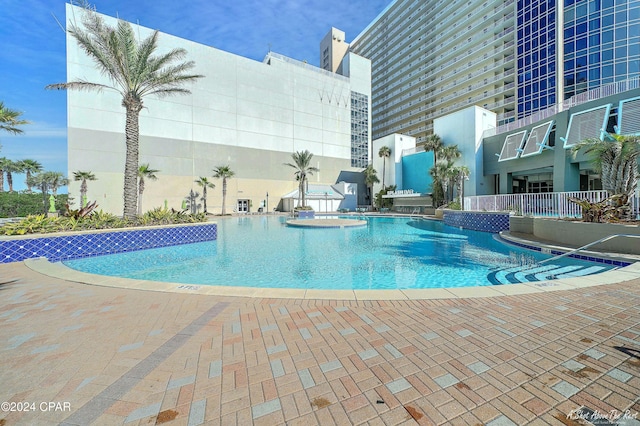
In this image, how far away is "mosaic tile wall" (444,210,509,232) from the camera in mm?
14344

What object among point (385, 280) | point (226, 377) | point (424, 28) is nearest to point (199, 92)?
point (385, 280)

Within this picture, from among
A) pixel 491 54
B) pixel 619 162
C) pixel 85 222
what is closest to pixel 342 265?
pixel 85 222

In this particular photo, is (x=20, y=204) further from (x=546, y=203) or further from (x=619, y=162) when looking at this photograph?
(x=619, y=162)

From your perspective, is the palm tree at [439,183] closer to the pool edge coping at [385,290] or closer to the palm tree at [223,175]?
the pool edge coping at [385,290]

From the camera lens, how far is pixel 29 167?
43.6m

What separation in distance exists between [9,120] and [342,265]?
20.0m

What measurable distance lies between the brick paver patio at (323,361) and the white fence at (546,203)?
9603 millimetres

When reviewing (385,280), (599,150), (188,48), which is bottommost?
(385,280)

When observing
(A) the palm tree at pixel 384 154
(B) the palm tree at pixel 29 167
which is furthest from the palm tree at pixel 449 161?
(B) the palm tree at pixel 29 167

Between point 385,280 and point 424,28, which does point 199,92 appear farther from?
point 424,28

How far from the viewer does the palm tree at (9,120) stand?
14.6 m

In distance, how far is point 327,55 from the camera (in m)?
68.1

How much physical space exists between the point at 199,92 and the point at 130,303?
127 feet

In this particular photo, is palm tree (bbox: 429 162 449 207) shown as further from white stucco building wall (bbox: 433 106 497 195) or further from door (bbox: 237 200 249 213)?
door (bbox: 237 200 249 213)
